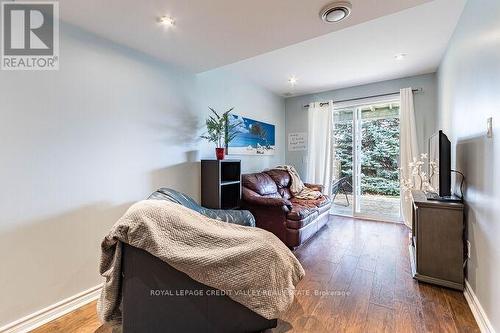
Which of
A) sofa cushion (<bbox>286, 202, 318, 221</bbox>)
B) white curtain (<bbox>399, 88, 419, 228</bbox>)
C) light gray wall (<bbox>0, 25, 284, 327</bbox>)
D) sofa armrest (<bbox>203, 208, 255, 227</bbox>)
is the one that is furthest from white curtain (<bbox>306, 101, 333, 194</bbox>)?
light gray wall (<bbox>0, 25, 284, 327</bbox>)

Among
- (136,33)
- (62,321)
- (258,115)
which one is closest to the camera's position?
(62,321)

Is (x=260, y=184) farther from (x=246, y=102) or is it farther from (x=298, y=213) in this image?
(x=246, y=102)

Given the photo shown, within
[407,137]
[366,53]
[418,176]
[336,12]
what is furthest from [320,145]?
[336,12]

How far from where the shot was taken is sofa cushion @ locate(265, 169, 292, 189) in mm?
3982

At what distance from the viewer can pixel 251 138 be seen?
3.98 metres

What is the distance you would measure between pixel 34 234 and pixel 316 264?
2502 mm

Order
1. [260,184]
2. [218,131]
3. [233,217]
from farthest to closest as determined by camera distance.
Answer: [260,184], [218,131], [233,217]

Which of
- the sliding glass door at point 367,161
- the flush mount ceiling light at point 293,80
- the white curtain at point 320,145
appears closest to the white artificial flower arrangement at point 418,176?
the sliding glass door at point 367,161

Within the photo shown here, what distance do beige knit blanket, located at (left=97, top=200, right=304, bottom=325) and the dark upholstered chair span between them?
0.23 feet

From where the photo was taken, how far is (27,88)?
162cm

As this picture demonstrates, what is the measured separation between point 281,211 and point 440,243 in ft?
5.14

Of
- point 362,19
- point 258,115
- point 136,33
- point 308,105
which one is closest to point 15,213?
point 136,33

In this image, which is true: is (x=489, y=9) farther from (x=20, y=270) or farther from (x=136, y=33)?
(x=20, y=270)

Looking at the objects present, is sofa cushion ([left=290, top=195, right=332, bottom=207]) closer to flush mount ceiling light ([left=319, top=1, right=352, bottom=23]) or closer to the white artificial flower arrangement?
the white artificial flower arrangement
